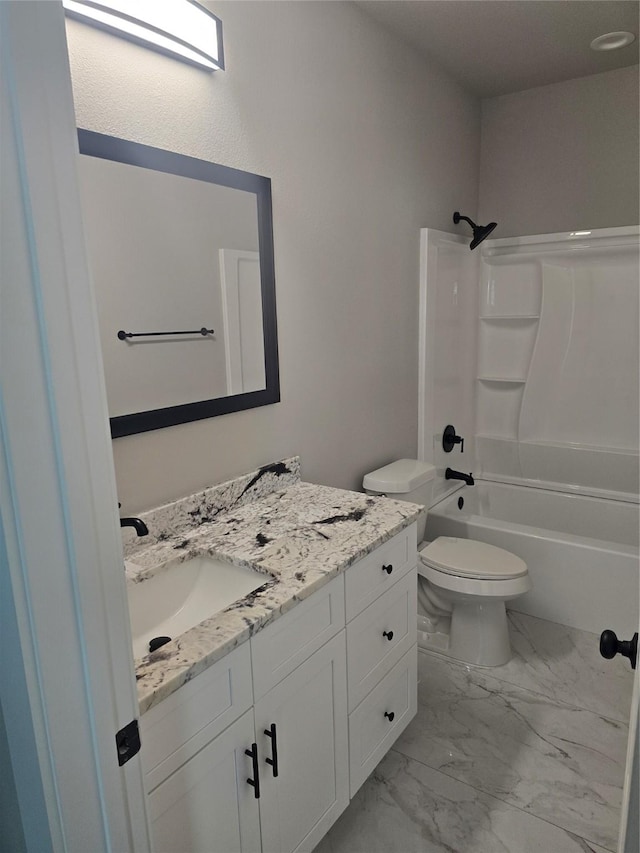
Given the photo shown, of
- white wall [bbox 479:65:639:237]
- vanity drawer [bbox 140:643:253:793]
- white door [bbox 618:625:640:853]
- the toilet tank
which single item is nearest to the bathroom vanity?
vanity drawer [bbox 140:643:253:793]

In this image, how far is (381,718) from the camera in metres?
1.76

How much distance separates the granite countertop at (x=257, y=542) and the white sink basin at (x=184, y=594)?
0.03 m

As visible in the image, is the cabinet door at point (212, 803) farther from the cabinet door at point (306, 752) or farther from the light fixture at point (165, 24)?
the light fixture at point (165, 24)

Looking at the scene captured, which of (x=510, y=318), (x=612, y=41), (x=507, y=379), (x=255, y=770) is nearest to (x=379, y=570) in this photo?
(x=255, y=770)

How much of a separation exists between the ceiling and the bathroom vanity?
187 cm

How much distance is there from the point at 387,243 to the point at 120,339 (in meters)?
1.44

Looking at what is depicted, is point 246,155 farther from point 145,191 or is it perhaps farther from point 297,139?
point 145,191

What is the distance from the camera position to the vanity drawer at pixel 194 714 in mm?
1018

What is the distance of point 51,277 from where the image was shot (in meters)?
0.64

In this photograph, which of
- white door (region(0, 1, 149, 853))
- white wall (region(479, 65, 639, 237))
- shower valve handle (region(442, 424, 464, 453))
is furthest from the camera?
shower valve handle (region(442, 424, 464, 453))

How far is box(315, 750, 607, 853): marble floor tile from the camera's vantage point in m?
1.64

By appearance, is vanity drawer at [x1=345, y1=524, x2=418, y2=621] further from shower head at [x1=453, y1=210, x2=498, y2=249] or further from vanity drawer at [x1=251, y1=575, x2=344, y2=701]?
shower head at [x1=453, y1=210, x2=498, y2=249]

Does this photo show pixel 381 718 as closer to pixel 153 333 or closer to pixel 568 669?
pixel 568 669

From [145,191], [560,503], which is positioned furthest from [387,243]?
[560,503]
